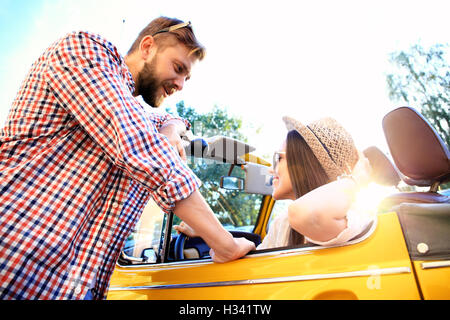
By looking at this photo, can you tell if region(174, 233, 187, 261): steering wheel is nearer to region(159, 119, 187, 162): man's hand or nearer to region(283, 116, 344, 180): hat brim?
region(159, 119, 187, 162): man's hand

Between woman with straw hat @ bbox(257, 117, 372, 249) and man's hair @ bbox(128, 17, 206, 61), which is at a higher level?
man's hair @ bbox(128, 17, 206, 61)

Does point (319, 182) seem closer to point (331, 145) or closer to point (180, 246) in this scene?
point (331, 145)

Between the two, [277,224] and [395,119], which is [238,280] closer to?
[277,224]

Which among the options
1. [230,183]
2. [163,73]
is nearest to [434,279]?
[163,73]

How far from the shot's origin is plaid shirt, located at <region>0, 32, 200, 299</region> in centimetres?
89

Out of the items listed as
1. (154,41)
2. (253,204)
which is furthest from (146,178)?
(253,204)

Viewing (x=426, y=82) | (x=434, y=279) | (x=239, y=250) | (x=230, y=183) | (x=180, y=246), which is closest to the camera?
(x=434, y=279)

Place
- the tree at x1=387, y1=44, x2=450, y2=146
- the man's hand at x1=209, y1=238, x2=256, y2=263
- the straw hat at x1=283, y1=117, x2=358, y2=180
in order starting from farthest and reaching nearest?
the tree at x1=387, y1=44, x2=450, y2=146, the straw hat at x1=283, y1=117, x2=358, y2=180, the man's hand at x1=209, y1=238, x2=256, y2=263

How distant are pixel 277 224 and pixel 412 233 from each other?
3.11 feet

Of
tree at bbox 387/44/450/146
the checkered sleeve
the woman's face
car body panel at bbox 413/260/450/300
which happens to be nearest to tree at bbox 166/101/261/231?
the woman's face

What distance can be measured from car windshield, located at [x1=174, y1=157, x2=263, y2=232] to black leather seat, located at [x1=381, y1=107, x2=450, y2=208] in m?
1.67

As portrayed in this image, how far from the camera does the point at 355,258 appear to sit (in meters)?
1.02

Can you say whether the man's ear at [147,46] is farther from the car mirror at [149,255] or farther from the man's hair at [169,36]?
the car mirror at [149,255]

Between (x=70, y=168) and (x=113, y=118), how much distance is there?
0.27 meters
